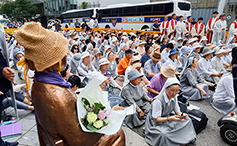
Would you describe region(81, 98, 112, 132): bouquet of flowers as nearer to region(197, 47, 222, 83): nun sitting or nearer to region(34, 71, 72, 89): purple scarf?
region(34, 71, 72, 89): purple scarf

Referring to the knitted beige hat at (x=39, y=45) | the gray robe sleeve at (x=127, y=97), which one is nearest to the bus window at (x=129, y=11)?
the gray robe sleeve at (x=127, y=97)

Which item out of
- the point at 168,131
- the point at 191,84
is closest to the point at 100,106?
the point at 168,131

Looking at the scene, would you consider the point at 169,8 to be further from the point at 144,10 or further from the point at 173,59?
the point at 173,59

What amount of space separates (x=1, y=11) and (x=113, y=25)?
4945 cm

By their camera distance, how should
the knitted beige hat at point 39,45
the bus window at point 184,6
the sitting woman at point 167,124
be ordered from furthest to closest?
the bus window at point 184,6
the sitting woman at point 167,124
the knitted beige hat at point 39,45

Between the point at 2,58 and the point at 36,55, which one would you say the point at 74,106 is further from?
the point at 2,58

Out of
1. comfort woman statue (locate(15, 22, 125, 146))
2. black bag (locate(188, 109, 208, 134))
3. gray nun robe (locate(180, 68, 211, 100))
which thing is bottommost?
black bag (locate(188, 109, 208, 134))

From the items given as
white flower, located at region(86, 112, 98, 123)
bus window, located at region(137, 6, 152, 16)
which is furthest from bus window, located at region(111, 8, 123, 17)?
white flower, located at region(86, 112, 98, 123)

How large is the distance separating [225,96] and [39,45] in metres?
4.21

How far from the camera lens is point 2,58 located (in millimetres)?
2107

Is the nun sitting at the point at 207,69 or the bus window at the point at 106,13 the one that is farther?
the bus window at the point at 106,13

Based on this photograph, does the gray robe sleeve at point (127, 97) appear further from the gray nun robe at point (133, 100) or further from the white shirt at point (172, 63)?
the white shirt at point (172, 63)

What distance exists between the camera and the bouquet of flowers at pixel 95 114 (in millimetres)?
1327

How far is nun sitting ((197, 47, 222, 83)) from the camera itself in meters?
5.20
